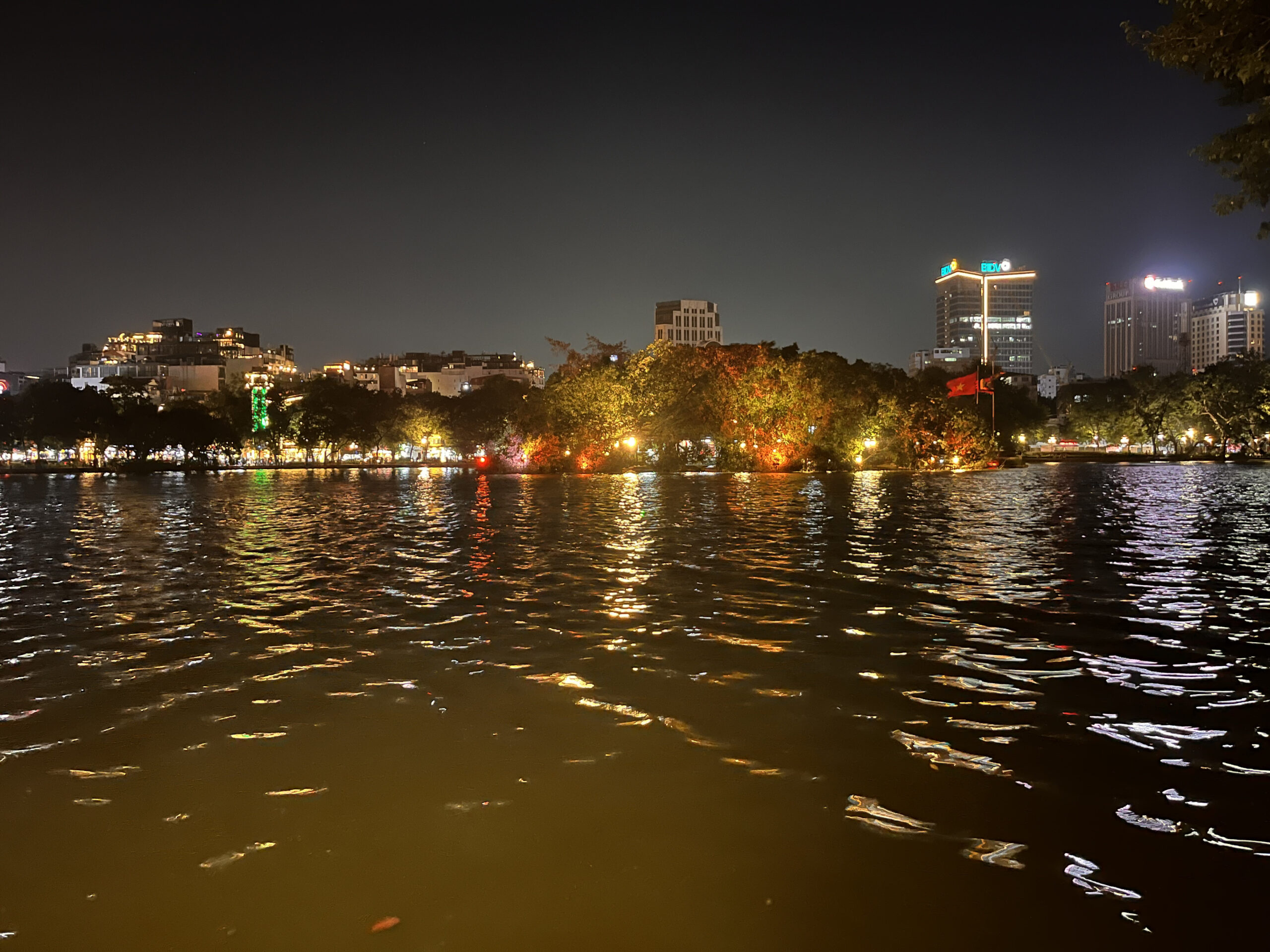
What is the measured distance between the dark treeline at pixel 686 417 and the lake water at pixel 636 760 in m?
51.8

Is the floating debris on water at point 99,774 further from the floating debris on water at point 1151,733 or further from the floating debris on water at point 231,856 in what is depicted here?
the floating debris on water at point 1151,733

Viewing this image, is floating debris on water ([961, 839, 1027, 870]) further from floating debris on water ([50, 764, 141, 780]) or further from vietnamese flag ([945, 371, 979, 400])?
vietnamese flag ([945, 371, 979, 400])

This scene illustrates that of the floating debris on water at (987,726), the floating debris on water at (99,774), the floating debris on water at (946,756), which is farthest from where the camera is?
the floating debris on water at (987,726)

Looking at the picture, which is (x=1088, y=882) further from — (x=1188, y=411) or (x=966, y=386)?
(x=1188, y=411)

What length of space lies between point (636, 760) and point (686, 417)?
209 feet

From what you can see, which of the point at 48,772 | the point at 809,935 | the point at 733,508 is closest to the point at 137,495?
the point at 733,508

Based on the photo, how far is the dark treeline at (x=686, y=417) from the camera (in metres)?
65.8

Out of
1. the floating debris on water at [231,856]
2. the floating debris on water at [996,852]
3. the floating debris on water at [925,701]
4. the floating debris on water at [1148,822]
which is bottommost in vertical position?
the floating debris on water at [925,701]

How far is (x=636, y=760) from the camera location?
569 cm

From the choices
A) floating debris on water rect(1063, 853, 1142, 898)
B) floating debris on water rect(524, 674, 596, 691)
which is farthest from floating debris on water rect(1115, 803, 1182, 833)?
floating debris on water rect(524, 674, 596, 691)

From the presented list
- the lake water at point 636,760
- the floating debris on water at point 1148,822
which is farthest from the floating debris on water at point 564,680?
the floating debris on water at point 1148,822

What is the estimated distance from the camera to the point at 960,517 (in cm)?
2583

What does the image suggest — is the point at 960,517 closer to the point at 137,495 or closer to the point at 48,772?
the point at 48,772

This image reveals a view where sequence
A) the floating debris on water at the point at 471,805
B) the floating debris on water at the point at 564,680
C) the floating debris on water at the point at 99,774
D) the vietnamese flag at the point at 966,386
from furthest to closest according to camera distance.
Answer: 1. the vietnamese flag at the point at 966,386
2. the floating debris on water at the point at 564,680
3. the floating debris on water at the point at 99,774
4. the floating debris on water at the point at 471,805
